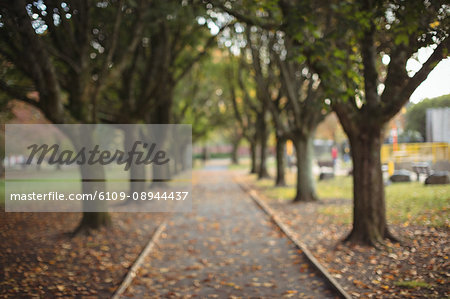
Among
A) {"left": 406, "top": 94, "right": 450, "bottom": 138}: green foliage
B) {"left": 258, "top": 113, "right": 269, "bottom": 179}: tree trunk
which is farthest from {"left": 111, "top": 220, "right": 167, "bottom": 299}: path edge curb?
{"left": 258, "top": 113, "right": 269, "bottom": 179}: tree trunk

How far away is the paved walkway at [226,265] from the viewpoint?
5.62 m

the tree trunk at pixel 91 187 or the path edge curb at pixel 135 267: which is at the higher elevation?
the tree trunk at pixel 91 187

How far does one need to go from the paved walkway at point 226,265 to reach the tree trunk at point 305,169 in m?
3.15

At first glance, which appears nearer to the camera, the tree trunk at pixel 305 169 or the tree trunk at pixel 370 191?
the tree trunk at pixel 370 191

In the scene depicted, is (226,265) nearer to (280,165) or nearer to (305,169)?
(305,169)

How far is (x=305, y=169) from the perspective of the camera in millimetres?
14109

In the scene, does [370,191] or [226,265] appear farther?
[370,191]

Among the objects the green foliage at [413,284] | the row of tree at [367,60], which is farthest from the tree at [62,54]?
the green foliage at [413,284]

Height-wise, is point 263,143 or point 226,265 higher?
point 263,143

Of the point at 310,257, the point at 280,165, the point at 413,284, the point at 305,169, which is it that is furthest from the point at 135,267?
the point at 280,165

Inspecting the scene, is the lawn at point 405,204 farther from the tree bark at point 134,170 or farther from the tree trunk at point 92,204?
the tree trunk at point 92,204

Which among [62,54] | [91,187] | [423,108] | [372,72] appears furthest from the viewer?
[91,187]

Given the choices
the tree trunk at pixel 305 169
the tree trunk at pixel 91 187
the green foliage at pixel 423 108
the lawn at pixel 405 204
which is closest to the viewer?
the green foliage at pixel 423 108

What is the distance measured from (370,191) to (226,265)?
3080 mm
